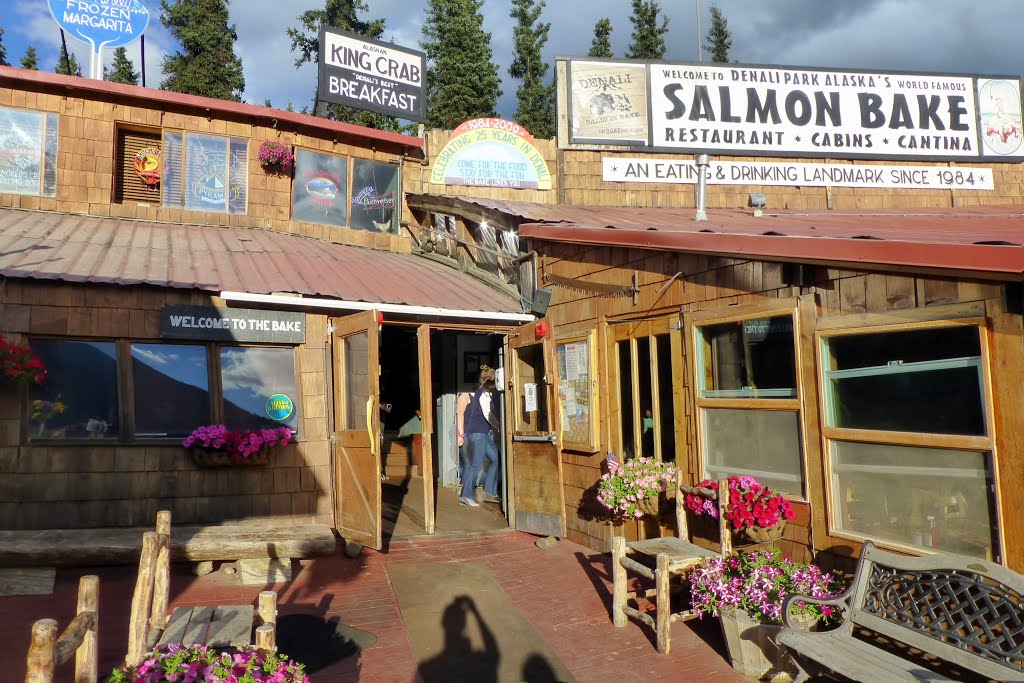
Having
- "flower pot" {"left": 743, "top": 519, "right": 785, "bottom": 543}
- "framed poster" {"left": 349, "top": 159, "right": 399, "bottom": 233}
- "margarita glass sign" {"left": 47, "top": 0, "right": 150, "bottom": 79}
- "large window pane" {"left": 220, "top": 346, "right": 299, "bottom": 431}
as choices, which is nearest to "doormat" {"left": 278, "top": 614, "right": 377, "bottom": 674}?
"large window pane" {"left": 220, "top": 346, "right": 299, "bottom": 431}

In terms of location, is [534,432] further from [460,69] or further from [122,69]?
[122,69]

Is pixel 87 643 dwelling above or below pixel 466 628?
above

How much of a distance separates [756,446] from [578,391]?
2432 mm

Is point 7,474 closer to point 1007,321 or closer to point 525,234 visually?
point 525,234

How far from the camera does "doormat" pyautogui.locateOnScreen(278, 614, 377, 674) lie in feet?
16.2

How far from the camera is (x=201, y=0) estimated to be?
90.2 feet

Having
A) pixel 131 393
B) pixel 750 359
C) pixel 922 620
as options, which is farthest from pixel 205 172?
pixel 922 620

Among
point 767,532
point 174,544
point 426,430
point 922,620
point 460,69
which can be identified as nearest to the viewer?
point 922,620

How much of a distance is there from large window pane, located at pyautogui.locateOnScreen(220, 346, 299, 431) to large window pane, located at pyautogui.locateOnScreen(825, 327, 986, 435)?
550 centimetres

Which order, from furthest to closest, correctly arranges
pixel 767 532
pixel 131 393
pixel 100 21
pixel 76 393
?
pixel 100 21 < pixel 131 393 < pixel 76 393 < pixel 767 532

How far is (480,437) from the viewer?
950cm

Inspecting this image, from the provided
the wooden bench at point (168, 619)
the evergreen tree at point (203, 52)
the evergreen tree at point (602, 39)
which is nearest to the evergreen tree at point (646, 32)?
the evergreen tree at point (602, 39)

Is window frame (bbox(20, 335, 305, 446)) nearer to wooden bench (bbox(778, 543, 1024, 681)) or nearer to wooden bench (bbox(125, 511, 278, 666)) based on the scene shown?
wooden bench (bbox(125, 511, 278, 666))

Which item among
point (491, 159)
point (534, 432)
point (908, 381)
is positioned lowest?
point (534, 432)
